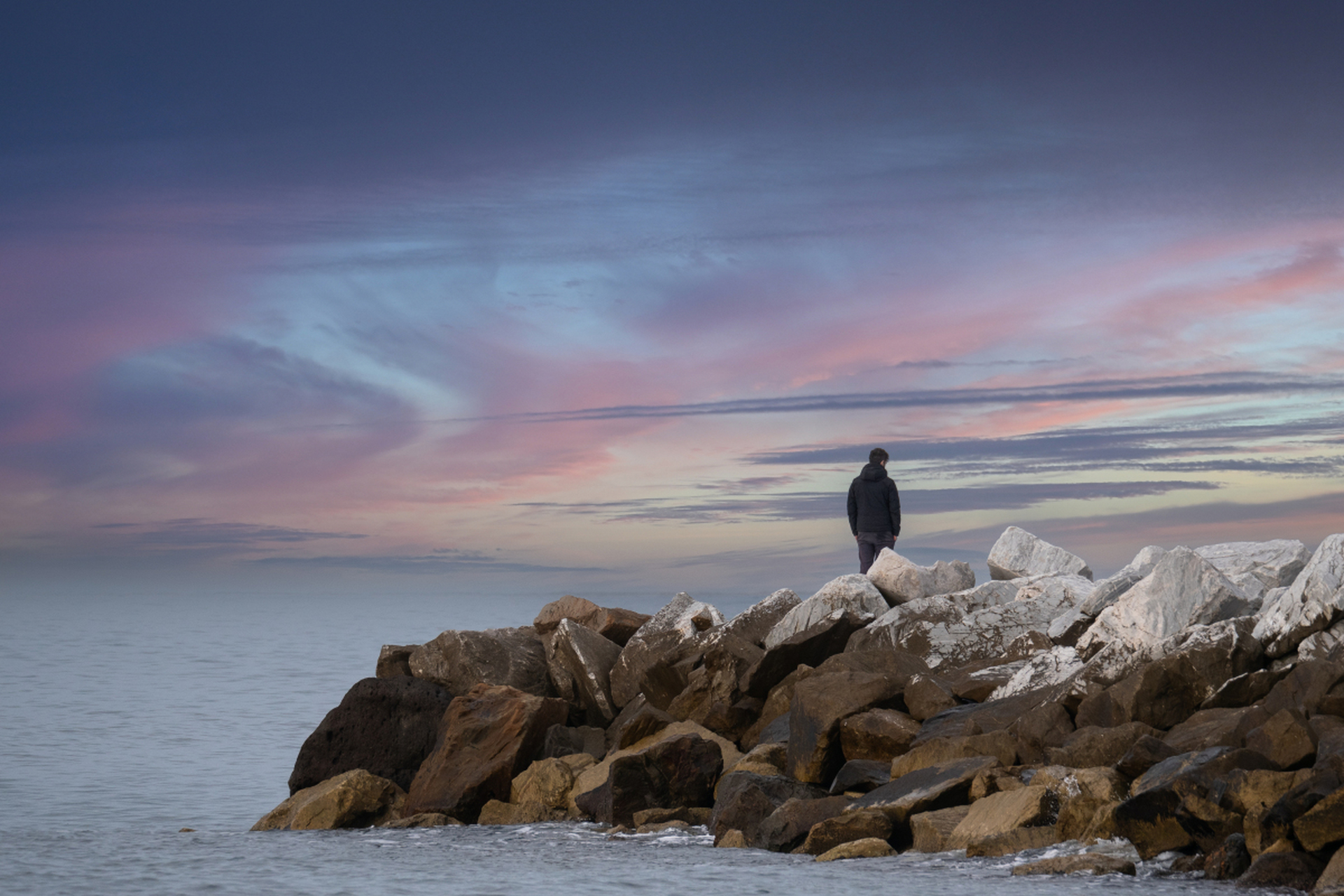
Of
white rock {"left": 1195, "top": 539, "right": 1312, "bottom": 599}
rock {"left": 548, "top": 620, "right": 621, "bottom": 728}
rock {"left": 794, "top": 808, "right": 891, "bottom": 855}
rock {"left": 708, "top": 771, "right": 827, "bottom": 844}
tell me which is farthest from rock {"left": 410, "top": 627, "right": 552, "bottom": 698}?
white rock {"left": 1195, "top": 539, "right": 1312, "bottom": 599}

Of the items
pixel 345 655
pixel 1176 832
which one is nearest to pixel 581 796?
pixel 1176 832

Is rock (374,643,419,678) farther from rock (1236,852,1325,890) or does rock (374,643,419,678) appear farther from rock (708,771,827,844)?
rock (1236,852,1325,890)

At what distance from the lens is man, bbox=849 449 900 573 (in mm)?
20266

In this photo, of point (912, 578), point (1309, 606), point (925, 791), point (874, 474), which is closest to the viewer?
point (925, 791)

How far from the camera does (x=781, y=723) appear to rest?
48.9 ft

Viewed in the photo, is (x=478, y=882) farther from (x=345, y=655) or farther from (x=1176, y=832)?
(x=345, y=655)

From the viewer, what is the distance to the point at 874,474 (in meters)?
20.2

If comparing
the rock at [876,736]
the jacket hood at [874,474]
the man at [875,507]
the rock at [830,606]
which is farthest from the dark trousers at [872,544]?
the rock at [876,736]

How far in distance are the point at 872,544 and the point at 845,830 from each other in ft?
31.8

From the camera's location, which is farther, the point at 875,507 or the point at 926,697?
the point at 875,507

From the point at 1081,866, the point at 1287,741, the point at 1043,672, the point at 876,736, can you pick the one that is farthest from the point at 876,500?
the point at 1081,866

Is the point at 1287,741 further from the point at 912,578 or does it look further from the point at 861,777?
the point at 912,578

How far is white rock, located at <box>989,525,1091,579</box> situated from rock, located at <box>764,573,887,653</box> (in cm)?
308

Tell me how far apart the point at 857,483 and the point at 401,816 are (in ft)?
31.4
